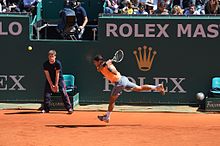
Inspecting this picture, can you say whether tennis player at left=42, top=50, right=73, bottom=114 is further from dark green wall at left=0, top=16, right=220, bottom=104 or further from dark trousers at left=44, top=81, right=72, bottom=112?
dark green wall at left=0, top=16, right=220, bottom=104

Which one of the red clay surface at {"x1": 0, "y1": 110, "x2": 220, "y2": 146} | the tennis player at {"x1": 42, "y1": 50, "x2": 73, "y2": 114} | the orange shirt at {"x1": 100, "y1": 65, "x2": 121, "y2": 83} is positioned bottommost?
the red clay surface at {"x1": 0, "y1": 110, "x2": 220, "y2": 146}

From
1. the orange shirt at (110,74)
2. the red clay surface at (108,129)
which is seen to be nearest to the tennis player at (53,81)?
the red clay surface at (108,129)

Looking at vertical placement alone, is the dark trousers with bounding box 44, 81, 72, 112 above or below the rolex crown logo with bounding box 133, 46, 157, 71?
below

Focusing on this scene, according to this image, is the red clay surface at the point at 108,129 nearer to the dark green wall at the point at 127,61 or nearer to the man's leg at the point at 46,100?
the man's leg at the point at 46,100

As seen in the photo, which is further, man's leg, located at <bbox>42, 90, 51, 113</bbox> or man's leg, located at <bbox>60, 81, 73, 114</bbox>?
man's leg, located at <bbox>42, 90, 51, 113</bbox>

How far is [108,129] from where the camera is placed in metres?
12.4

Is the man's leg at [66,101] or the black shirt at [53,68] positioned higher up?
the black shirt at [53,68]

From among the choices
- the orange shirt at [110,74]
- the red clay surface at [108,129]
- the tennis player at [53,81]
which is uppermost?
the orange shirt at [110,74]

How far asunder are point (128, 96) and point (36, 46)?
3.02 metres

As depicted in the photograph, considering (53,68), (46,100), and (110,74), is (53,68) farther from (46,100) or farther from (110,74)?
(110,74)

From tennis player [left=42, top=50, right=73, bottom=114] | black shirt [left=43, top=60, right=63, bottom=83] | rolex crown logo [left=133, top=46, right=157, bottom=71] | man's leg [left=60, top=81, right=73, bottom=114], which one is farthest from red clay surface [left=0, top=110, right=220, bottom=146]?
rolex crown logo [left=133, top=46, right=157, bottom=71]

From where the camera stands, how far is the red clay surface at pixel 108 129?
36.0 feet

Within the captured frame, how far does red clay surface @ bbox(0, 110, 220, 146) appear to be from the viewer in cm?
1096

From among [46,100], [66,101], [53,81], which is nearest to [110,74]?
[66,101]
